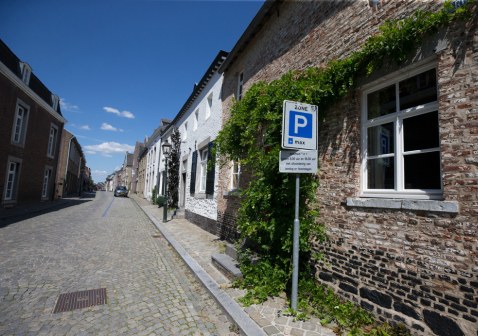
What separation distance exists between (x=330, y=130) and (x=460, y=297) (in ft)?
8.75

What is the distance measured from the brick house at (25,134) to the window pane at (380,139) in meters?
16.2

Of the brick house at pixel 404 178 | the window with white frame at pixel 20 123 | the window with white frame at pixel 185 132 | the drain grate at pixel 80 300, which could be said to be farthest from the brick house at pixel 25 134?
the brick house at pixel 404 178

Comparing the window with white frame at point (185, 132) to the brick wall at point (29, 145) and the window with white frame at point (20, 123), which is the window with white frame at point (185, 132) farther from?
the window with white frame at point (20, 123)

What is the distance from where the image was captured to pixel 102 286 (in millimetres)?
4410

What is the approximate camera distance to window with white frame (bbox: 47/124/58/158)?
1957 cm

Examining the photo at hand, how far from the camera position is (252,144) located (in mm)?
6234

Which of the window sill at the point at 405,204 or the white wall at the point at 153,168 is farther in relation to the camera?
the white wall at the point at 153,168

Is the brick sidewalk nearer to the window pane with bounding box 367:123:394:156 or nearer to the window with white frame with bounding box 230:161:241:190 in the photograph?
the window with white frame with bounding box 230:161:241:190

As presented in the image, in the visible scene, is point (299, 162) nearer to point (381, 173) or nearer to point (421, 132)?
point (381, 173)

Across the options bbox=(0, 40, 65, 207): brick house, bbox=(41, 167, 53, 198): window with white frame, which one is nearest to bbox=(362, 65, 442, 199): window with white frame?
bbox=(0, 40, 65, 207): brick house

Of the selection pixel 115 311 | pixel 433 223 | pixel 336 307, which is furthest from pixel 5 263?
pixel 433 223

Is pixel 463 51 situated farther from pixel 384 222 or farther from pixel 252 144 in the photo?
pixel 252 144

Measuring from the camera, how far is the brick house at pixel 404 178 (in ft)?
8.71

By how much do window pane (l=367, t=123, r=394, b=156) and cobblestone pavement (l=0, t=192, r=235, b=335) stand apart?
10.3ft
